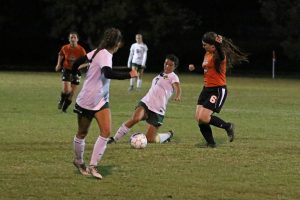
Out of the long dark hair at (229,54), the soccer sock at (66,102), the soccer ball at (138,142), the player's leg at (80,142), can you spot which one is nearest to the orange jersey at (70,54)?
the soccer sock at (66,102)

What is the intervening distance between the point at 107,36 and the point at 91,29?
42.7m

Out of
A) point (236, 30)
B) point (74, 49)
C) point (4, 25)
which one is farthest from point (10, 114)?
point (236, 30)

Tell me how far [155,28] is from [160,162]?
42.5m

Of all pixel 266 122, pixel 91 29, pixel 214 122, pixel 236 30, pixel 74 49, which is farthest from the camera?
pixel 236 30

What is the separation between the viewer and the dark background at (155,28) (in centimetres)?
5228

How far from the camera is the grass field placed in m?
8.87

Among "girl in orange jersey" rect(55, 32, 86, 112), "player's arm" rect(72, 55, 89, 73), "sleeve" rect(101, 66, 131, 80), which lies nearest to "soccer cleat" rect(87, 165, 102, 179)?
"sleeve" rect(101, 66, 131, 80)

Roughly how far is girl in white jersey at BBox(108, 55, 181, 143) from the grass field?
0.43 metres

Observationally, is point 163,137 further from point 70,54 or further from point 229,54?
point 70,54

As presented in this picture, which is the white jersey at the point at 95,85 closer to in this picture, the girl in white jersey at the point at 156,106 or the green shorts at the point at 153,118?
the girl in white jersey at the point at 156,106

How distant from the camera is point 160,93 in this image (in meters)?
14.1

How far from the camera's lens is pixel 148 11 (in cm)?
5353

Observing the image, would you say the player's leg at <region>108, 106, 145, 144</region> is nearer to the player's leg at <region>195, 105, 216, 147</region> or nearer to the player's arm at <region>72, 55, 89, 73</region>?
the player's leg at <region>195, 105, 216, 147</region>

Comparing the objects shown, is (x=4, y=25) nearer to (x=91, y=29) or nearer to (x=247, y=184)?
(x=91, y=29)
